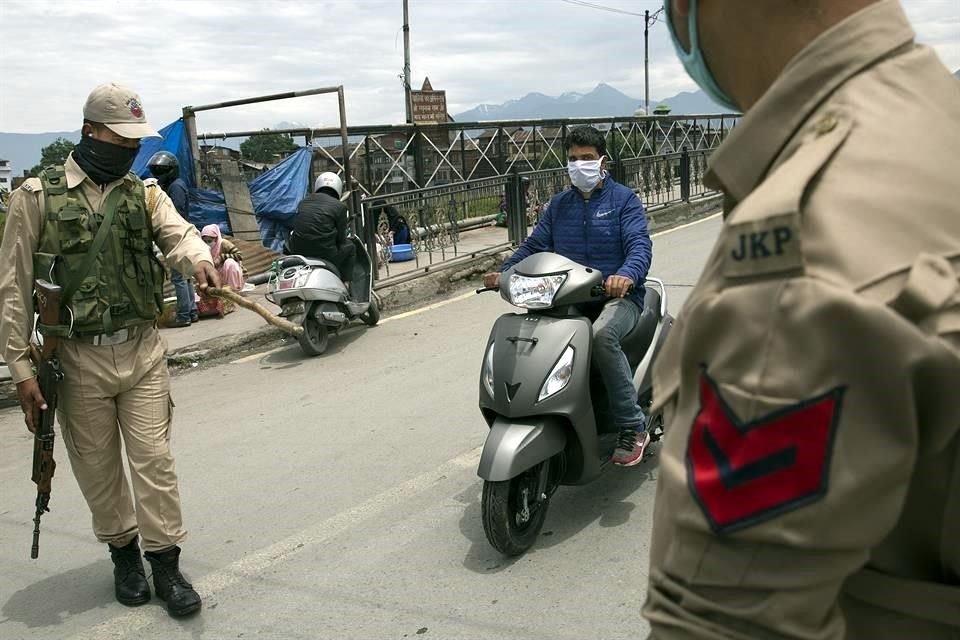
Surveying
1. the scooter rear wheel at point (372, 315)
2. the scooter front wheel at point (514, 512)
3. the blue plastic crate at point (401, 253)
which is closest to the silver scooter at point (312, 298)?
the scooter rear wheel at point (372, 315)

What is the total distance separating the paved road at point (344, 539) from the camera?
331 cm

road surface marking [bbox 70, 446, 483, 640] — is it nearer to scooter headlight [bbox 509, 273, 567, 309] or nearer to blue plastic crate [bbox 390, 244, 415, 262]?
scooter headlight [bbox 509, 273, 567, 309]

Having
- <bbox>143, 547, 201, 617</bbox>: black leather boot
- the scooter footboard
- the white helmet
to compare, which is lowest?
<bbox>143, 547, 201, 617</bbox>: black leather boot

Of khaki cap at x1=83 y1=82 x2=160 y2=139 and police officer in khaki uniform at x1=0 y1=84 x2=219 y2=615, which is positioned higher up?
khaki cap at x1=83 y1=82 x2=160 y2=139

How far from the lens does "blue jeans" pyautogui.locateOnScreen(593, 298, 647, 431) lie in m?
3.94

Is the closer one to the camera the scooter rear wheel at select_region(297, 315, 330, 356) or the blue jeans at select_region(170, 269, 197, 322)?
the scooter rear wheel at select_region(297, 315, 330, 356)

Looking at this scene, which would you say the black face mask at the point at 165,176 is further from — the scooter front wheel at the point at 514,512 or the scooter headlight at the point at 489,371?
the scooter front wheel at the point at 514,512

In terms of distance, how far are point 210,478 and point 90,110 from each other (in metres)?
2.24

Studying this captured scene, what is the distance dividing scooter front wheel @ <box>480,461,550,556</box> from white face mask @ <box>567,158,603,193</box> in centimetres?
146

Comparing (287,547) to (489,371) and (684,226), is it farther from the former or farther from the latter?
(684,226)

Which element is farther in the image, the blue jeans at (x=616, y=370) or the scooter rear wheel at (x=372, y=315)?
the scooter rear wheel at (x=372, y=315)

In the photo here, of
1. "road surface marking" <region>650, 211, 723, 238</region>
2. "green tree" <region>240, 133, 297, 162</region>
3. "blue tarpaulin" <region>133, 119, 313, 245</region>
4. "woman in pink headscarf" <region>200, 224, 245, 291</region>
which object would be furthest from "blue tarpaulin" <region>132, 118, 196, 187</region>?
"road surface marking" <region>650, 211, 723, 238</region>

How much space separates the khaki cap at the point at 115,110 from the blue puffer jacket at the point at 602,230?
177 centimetres

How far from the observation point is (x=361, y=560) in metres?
3.75
